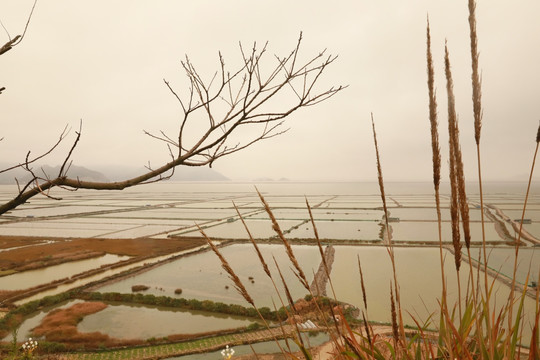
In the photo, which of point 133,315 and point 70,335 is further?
point 133,315

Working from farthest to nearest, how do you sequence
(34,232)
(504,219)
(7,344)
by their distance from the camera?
1. (504,219)
2. (34,232)
3. (7,344)

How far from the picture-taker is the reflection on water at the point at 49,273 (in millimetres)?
22203

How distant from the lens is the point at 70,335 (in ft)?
47.5

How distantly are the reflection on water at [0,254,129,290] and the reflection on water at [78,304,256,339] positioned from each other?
29.1 feet

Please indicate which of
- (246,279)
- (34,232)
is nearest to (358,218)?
(246,279)

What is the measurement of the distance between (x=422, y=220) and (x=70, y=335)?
52272 millimetres

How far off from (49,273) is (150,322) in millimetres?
14487

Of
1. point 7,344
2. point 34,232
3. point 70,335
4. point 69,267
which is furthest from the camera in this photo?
point 34,232

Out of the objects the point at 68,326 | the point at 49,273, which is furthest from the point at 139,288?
the point at 49,273

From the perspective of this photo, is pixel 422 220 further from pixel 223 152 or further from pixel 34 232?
pixel 34 232

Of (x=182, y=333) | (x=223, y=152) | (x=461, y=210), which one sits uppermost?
(x=223, y=152)

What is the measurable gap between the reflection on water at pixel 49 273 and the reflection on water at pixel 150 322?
887 cm

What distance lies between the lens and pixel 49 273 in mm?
24844

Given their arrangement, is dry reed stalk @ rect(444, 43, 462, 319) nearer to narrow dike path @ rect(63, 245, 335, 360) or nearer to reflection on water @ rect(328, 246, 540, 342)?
narrow dike path @ rect(63, 245, 335, 360)
